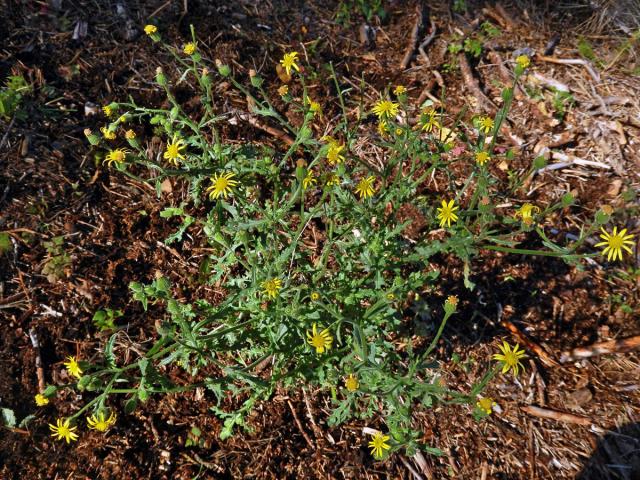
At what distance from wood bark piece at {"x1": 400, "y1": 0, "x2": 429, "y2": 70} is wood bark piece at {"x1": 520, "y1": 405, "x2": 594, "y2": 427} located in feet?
9.58

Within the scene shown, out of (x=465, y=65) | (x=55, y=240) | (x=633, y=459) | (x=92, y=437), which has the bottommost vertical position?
(x=633, y=459)

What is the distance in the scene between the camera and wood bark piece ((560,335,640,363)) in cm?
330

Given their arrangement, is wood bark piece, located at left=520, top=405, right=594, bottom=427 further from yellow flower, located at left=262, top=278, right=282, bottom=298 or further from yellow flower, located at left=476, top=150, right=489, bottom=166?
yellow flower, located at left=262, top=278, right=282, bottom=298

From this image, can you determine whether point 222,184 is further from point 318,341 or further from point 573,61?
point 573,61

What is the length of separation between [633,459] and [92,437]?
316 cm

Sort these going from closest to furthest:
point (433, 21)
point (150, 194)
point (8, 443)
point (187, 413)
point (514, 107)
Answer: point (8, 443) → point (187, 413) → point (150, 194) → point (514, 107) → point (433, 21)

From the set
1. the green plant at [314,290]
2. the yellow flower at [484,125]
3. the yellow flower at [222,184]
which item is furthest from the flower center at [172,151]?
the yellow flower at [484,125]

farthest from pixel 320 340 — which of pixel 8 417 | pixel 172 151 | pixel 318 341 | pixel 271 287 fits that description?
pixel 8 417

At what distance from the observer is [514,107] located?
428 centimetres

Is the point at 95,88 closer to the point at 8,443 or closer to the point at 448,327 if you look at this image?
the point at 8,443

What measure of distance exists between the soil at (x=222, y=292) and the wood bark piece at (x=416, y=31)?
9cm

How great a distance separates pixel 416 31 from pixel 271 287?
3.23 m

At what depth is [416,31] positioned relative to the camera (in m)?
4.57

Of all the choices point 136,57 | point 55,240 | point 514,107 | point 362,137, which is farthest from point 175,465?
point 514,107
